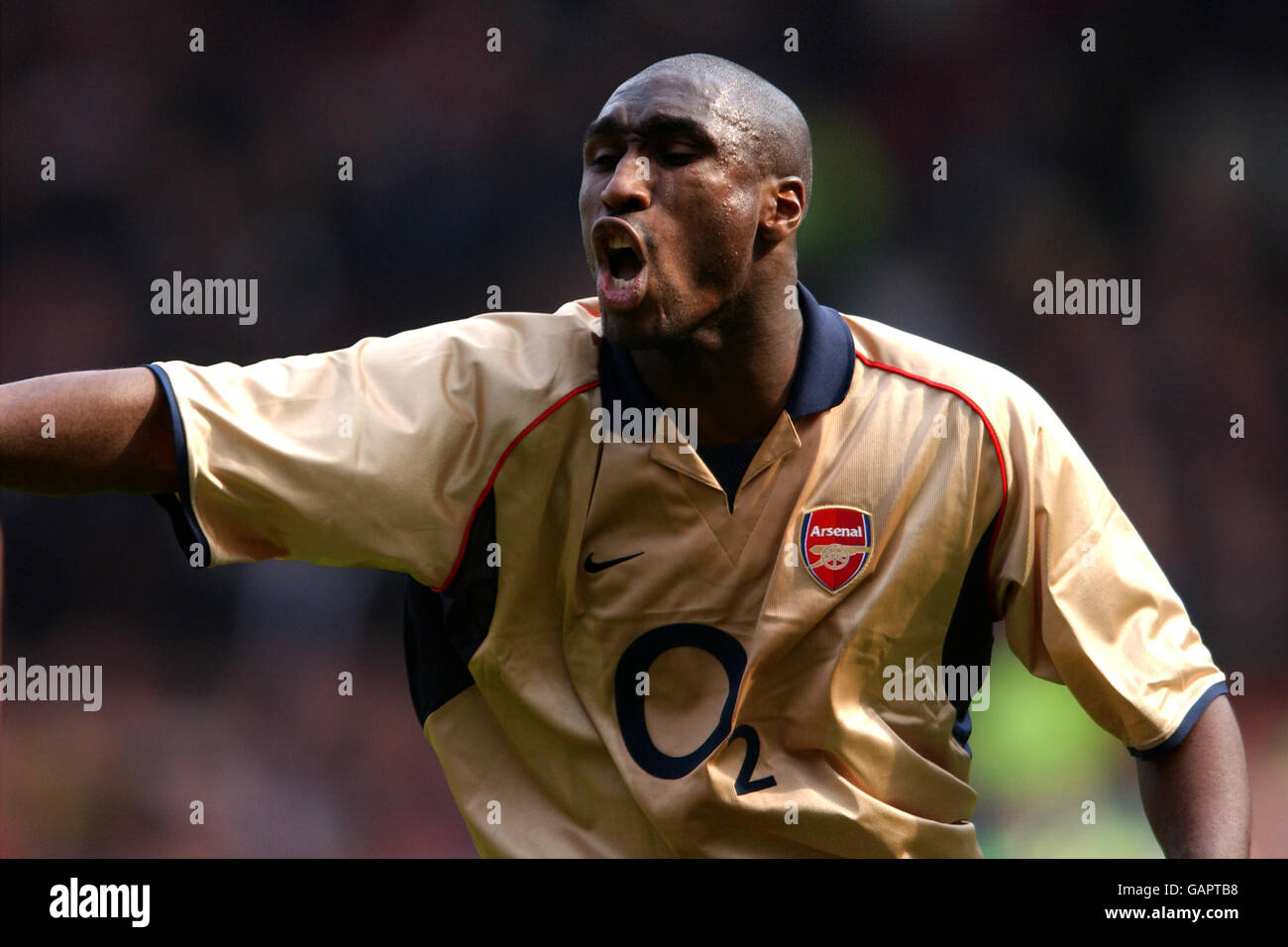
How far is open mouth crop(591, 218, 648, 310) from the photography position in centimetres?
227

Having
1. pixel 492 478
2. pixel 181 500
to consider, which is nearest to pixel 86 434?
pixel 181 500

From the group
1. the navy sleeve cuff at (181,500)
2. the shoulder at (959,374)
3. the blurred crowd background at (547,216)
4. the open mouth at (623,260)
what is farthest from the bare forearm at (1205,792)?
the blurred crowd background at (547,216)

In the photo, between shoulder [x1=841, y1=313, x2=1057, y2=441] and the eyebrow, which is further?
shoulder [x1=841, y1=313, x2=1057, y2=441]

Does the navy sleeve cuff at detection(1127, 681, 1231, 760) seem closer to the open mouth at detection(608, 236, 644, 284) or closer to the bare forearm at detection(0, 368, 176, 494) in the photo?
the open mouth at detection(608, 236, 644, 284)

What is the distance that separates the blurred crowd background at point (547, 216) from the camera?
5.41 metres

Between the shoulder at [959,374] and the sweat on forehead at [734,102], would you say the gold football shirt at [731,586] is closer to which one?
the shoulder at [959,374]

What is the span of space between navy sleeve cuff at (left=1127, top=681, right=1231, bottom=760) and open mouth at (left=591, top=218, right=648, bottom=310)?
98 cm

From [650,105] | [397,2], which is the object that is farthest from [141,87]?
[650,105]

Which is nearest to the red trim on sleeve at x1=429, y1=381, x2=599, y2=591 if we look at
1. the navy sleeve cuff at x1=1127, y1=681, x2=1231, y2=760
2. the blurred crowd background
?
the navy sleeve cuff at x1=1127, y1=681, x2=1231, y2=760

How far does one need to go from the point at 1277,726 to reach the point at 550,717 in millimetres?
3716

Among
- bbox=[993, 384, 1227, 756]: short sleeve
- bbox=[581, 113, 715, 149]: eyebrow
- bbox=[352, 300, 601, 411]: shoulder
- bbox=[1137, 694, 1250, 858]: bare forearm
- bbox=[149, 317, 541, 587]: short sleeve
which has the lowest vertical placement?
bbox=[1137, 694, 1250, 858]: bare forearm

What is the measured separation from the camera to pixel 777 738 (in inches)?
93.9

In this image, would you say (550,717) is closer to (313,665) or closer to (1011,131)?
(313,665)

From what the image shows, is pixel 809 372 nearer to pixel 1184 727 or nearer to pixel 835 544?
pixel 835 544
